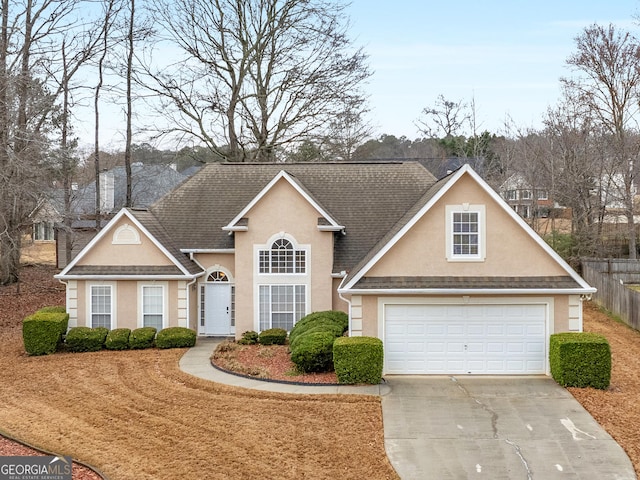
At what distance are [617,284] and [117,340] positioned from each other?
21.9 m

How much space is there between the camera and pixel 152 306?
20.5 meters

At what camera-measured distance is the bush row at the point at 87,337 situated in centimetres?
1864

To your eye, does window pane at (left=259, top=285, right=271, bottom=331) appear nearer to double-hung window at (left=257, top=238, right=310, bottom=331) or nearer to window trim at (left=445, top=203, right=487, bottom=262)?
double-hung window at (left=257, top=238, right=310, bottom=331)

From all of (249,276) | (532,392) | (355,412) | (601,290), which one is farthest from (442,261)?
(601,290)

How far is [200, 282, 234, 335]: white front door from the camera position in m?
21.6

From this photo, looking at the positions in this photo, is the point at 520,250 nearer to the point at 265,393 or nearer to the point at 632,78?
the point at 265,393

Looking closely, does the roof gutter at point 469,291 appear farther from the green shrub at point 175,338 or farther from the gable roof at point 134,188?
the gable roof at point 134,188

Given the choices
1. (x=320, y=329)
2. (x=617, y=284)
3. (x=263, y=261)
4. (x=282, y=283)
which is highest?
(x=263, y=261)

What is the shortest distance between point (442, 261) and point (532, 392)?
13.4ft

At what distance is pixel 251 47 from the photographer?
34656 millimetres

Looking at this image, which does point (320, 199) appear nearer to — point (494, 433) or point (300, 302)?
point (300, 302)

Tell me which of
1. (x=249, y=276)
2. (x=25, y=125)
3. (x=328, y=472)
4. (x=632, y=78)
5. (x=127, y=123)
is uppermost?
(x=632, y=78)

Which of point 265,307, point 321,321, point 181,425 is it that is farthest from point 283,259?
point 181,425

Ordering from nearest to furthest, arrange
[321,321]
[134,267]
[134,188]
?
[321,321]
[134,267]
[134,188]
